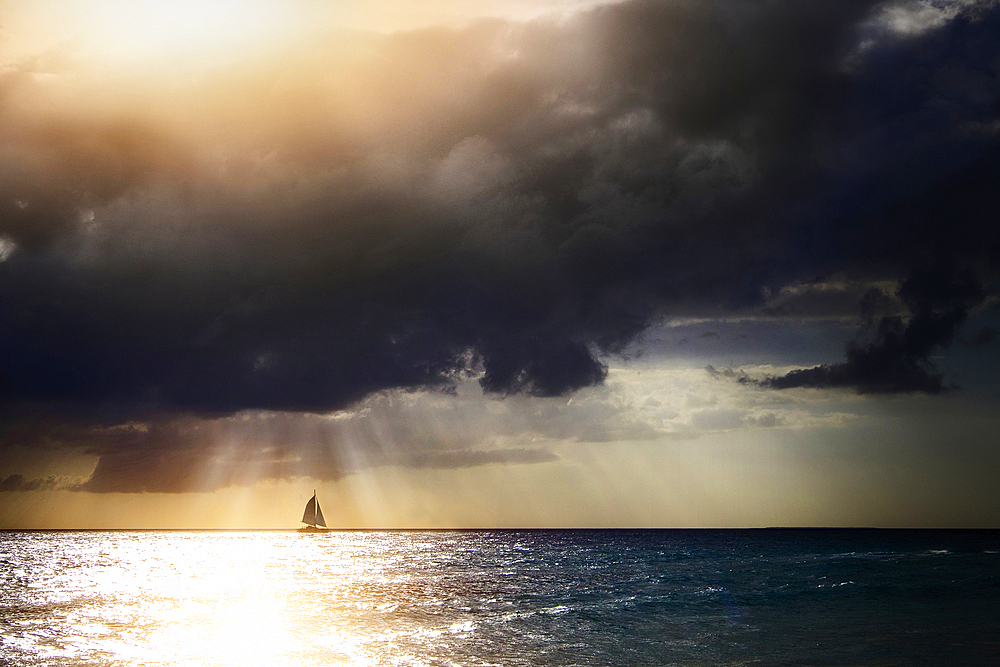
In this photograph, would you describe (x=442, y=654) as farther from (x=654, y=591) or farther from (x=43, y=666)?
(x=654, y=591)

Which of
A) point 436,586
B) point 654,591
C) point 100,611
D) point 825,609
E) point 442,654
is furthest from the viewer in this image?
point 436,586

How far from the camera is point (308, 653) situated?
31.9 m

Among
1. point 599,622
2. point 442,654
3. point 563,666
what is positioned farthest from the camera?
point 599,622

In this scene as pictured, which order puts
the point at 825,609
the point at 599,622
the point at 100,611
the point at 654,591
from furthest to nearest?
the point at 654,591
the point at 100,611
the point at 825,609
the point at 599,622

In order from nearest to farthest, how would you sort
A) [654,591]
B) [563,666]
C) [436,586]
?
[563,666]
[654,591]
[436,586]

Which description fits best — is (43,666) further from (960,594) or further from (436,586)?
(960,594)

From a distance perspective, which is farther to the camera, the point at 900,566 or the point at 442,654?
the point at 900,566

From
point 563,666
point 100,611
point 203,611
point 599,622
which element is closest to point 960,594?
point 599,622

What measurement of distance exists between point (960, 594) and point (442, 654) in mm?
40666

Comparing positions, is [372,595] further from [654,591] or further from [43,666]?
[43,666]

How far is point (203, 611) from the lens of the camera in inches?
1935

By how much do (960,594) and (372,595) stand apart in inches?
1751

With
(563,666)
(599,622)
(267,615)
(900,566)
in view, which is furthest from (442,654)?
(900,566)

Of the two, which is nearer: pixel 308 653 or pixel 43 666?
pixel 43 666
